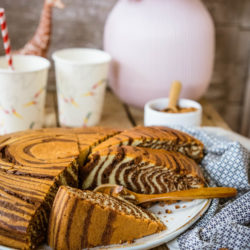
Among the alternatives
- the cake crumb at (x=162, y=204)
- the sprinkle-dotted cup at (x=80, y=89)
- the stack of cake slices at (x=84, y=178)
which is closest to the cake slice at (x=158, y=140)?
the stack of cake slices at (x=84, y=178)

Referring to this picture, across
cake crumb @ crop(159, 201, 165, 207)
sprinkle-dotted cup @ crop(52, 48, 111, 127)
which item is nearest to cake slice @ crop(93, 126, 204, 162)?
cake crumb @ crop(159, 201, 165, 207)

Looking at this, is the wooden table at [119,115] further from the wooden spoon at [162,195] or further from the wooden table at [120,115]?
the wooden spoon at [162,195]

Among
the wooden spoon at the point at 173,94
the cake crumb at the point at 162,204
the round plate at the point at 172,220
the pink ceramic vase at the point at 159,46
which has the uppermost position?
the pink ceramic vase at the point at 159,46

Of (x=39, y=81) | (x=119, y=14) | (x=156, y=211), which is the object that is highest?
(x=119, y=14)

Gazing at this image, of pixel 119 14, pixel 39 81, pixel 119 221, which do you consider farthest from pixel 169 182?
pixel 119 14

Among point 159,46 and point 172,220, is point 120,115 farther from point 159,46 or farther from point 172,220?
point 172,220

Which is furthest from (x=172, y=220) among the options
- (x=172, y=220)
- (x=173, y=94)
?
(x=173, y=94)

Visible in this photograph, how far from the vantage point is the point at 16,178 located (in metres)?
0.70

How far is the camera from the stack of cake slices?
645 mm

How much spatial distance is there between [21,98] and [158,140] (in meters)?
0.40

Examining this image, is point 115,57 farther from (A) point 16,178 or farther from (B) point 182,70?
(A) point 16,178

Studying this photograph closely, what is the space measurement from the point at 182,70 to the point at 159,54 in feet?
0.28

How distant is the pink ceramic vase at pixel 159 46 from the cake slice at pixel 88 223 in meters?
0.57

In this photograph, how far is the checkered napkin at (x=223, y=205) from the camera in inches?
26.5
